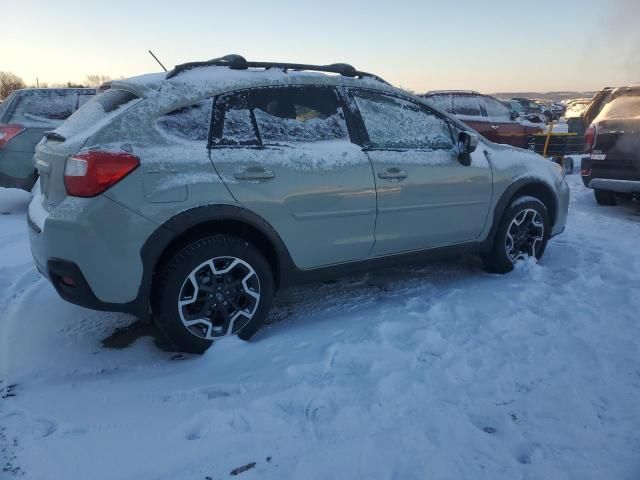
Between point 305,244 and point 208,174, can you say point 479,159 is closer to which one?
point 305,244

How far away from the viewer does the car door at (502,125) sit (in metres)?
11.4

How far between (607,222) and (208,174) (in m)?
5.56

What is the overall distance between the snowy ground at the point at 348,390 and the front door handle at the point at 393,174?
3.12 feet

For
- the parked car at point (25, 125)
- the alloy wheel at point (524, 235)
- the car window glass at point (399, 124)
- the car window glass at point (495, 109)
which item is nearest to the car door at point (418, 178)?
the car window glass at point (399, 124)

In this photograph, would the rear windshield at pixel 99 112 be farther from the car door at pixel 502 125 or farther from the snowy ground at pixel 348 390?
the car door at pixel 502 125

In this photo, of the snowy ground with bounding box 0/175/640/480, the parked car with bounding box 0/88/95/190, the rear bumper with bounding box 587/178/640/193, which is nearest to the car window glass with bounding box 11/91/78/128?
the parked car with bounding box 0/88/95/190

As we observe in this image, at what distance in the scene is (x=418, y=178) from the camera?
3625 mm

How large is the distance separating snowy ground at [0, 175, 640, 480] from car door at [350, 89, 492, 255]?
509 mm

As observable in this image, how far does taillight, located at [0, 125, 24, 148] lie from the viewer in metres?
6.46

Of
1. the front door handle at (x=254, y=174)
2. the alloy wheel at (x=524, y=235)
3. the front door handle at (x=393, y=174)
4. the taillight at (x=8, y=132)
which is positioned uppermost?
the front door handle at (x=254, y=174)

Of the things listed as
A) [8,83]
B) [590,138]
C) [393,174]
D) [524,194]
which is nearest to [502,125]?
[590,138]

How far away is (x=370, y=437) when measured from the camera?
7.31ft

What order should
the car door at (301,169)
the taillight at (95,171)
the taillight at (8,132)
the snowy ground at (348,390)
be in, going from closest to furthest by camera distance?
the snowy ground at (348,390)
the taillight at (95,171)
the car door at (301,169)
the taillight at (8,132)

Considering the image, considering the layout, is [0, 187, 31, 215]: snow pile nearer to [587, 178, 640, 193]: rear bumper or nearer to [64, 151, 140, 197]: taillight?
[64, 151, 140, 197]: taillight
